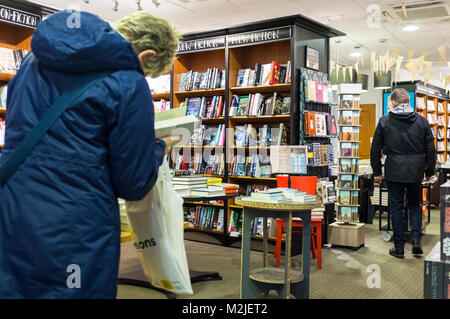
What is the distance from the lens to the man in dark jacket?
4758mm

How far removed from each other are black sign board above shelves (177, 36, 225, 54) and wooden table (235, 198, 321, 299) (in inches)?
122

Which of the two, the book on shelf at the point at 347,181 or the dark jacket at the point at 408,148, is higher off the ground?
the dark jacket at the point at 408,148

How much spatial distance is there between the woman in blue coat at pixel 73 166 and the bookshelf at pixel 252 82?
395cm

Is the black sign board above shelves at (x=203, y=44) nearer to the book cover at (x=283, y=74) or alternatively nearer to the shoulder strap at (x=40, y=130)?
the book cover at (x=283, y=74)

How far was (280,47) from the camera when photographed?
5758mm

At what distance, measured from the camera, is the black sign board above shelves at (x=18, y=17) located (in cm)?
441

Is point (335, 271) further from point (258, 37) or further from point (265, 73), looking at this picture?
point (258, 37)

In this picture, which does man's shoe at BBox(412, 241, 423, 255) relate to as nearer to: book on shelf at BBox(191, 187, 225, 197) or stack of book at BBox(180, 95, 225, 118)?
book on shelf at BBox(191, 187, 225, 197)

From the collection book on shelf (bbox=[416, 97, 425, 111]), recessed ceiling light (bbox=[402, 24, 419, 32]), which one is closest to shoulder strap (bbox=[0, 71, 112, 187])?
recessed ceiling light (bbox=[402, 24, 419, 32])

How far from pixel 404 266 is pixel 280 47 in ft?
10.1

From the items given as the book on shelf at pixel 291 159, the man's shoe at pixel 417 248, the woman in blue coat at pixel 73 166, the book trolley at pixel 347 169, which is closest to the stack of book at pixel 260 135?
the book on shelf at pixel 291 159

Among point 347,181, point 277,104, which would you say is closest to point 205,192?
point 277,104
